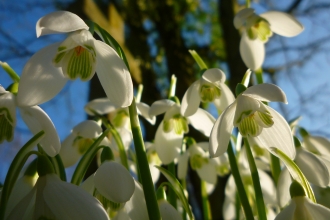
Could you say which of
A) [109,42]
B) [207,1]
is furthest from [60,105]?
[109,42]

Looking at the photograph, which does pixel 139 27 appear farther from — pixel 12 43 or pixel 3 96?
pixel 3 96

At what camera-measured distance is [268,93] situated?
0.57 meters

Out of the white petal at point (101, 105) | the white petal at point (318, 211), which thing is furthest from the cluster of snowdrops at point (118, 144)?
the white petal at point (101, 105)

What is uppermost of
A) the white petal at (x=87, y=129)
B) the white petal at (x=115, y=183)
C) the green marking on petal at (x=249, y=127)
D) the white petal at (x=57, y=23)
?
the white petal at (x=57, y=23)

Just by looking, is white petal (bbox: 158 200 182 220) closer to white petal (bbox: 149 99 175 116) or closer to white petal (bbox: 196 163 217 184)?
white petal (bbox: 149 99 175 116)

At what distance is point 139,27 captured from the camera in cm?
447

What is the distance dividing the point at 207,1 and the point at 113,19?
187 centimetres

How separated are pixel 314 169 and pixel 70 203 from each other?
390mm

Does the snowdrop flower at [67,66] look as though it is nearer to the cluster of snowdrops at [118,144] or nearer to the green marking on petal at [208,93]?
the cluster of snowdrops at [118,144]

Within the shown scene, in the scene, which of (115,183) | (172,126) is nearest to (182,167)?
(172,126)

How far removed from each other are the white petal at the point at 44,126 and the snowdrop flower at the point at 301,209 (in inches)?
12.6

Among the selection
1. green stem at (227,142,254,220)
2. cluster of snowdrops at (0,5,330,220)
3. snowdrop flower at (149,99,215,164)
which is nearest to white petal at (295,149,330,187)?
cluster of snowdrops at (0,5,330,220)

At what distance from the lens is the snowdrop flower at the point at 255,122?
58cm

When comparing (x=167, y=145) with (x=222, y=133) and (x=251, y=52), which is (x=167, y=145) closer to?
(x=222, y=133)
